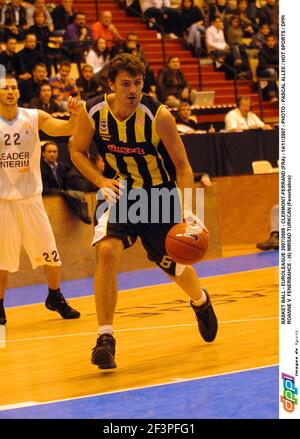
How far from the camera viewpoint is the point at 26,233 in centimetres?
942

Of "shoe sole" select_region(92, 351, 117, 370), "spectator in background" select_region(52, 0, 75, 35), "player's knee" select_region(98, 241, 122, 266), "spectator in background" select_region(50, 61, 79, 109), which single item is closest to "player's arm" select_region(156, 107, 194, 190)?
"player's knee" select_region(98, 241, 122, 266)

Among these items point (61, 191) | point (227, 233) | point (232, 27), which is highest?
point (232, 27)

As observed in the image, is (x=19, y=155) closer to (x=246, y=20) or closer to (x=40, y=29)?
(x=40, y=29)

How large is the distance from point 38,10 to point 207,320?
11.3 meters

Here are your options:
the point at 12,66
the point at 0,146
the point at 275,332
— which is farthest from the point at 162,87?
the point at 275,332

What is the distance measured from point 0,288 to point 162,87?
30.1 feet

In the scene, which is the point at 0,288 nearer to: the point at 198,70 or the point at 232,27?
the point at 198,70

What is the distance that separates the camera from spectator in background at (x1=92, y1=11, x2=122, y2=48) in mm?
19445

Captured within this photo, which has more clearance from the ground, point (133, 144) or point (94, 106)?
point (94, 106)

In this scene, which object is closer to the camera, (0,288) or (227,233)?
(0,288)

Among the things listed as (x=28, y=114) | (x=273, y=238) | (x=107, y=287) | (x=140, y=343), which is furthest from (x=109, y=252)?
(x=273, y=238)

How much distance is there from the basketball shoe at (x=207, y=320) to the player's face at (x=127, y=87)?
1.73 metres

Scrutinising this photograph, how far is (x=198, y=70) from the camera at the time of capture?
20797mm

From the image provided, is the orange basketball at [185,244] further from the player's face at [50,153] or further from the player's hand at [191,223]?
the player's face at [50,153]
